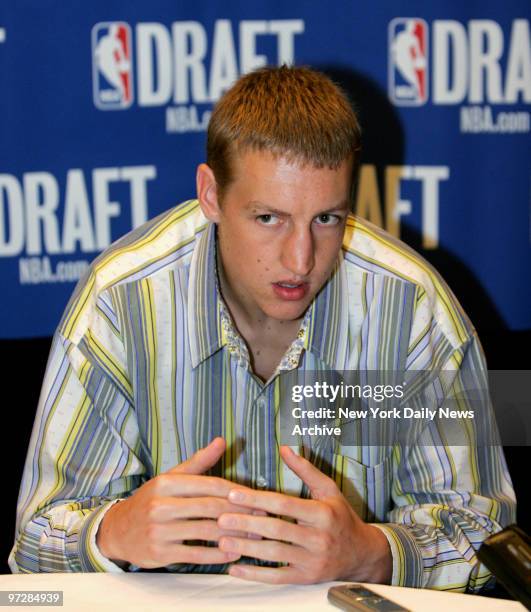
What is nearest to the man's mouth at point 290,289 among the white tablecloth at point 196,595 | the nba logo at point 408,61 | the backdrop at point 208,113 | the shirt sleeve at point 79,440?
the shirt sleeve at point 79,440

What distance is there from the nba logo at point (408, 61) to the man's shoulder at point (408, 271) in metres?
1.02

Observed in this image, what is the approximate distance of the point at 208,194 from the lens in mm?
1802

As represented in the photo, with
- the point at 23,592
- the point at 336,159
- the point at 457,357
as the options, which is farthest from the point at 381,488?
the point at 23,592

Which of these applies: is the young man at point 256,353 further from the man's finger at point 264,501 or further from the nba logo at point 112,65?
the nba logo at point 112,65

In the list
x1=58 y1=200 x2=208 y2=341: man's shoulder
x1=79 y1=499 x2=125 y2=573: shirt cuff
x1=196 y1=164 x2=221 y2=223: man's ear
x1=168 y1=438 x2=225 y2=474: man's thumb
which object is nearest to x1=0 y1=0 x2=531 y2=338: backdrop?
x1=58 y1=200 x2=208 y2=341: man's shoulder

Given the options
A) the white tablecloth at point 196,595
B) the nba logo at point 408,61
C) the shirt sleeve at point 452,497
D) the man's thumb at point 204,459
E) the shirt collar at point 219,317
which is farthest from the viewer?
the nba logo at point 408,61

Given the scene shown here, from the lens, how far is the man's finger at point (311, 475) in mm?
1426

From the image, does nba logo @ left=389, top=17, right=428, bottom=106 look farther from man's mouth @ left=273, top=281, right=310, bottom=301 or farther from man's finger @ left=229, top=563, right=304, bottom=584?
man's finger @ left=229, top=563, right=304, bottom=584

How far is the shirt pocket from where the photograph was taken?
6.00 feet

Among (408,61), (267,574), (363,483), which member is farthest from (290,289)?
(408,61)

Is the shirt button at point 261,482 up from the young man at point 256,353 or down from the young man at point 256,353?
down

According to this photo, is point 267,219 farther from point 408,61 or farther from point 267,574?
point 408,61

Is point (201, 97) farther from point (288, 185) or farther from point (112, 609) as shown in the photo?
point (112, 609)

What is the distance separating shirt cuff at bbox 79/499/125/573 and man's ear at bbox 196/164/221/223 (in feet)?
1.88
